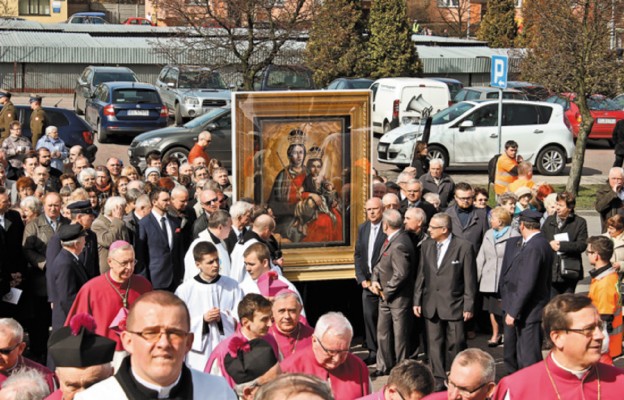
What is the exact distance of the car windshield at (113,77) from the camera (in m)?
31.6

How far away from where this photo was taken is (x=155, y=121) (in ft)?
88.4

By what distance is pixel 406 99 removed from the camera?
29.0 m

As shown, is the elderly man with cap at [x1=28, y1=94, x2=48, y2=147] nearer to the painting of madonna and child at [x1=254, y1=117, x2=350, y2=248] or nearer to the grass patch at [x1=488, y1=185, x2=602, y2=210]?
the grass patch at [x1=488, y1=185, x2=602, y2=210]

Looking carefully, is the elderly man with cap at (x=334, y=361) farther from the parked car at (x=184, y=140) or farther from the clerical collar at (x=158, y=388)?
the parked car at (x=184, y=140)

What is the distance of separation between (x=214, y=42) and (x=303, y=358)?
17.9 meters

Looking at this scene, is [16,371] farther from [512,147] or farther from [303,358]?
[512,147]

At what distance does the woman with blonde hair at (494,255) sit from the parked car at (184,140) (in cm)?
1125

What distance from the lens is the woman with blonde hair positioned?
38.8 feet

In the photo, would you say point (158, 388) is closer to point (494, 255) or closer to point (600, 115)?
point (494, 255)

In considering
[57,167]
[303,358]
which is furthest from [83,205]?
[57,167]

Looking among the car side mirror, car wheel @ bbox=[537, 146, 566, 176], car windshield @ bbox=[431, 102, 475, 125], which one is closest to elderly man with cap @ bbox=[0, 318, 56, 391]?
the car side mirror

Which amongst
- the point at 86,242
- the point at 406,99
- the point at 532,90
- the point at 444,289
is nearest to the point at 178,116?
the point at 406,99

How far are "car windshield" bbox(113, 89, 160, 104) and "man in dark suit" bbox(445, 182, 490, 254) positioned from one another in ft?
50.6

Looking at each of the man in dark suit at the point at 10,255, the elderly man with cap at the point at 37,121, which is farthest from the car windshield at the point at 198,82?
the man in dark suit at the point at 10,255
